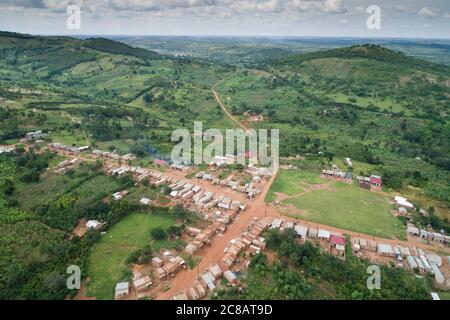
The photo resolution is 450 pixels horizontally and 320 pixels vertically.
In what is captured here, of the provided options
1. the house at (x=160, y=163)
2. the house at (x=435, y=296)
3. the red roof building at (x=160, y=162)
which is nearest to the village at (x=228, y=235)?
the house at (x=160, y=163)

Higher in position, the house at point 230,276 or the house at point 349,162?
the house at point 349,162

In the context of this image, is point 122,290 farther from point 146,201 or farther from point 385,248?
point 385,248

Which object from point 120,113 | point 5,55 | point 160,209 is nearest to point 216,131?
point 120,113

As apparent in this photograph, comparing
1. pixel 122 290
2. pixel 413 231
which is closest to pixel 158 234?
pixel 122 290

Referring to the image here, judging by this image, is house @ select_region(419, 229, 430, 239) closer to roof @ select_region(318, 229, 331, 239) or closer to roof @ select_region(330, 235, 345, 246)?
roof @ select_region(330, 235, 345, 246)

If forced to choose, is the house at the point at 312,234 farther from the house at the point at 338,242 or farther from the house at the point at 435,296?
the house at the point at 435,296

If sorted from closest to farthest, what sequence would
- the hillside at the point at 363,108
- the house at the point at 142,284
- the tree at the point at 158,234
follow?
1. the house at the point at 142,284
2. the tree at the point at 158,234
3. the hillside at the point at 363,108

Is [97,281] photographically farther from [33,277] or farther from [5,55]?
[5,55]
